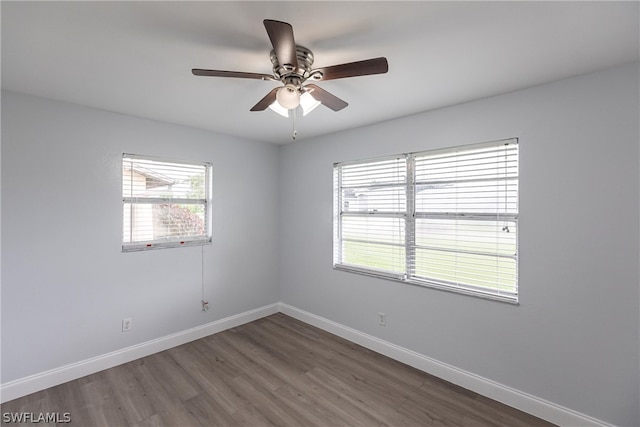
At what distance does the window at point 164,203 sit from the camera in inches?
116

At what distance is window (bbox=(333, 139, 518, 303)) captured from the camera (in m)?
2.38

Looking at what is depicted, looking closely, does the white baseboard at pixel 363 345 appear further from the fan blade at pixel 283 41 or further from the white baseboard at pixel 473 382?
the fan blade at pixel 283 41

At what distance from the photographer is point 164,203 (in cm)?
320

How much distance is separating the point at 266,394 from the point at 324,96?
2.37 meters

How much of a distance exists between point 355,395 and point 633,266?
83.7 inches

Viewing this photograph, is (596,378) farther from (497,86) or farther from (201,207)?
(201,207)

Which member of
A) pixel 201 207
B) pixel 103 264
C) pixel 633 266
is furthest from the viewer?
pixel 201 207

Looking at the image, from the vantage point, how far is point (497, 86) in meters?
2.20

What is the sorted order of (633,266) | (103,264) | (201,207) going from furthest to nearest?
(201,207) < (103,264) < (633,266)

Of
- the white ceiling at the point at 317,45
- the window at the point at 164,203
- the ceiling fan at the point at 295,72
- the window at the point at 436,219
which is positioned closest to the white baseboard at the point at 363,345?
the window at the point at 436,219

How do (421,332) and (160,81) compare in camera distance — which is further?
(421,332)

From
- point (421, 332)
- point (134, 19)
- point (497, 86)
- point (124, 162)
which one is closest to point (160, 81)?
point (134, 19)

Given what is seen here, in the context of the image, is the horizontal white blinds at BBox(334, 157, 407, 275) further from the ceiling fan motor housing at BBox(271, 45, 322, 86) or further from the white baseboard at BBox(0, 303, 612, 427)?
the ceiling fan motor housing at BBox(271, 45, 322, 86)

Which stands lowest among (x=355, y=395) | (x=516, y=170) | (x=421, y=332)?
(x=355, y=395)
